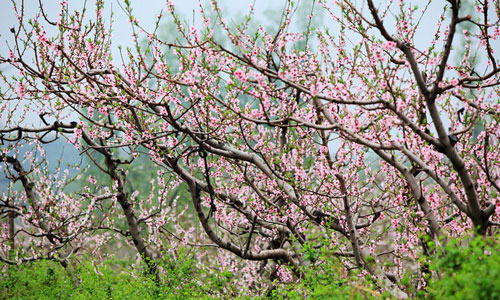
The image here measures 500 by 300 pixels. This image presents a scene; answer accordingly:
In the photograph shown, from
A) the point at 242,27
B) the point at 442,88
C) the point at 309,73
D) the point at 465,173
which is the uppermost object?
the point at 242,27

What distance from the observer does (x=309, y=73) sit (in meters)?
4.47

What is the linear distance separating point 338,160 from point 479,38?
200 cm

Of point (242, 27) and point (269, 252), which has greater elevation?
point (242, 27)

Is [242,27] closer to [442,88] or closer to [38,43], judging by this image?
[442,88]

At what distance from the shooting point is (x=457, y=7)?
121 inches

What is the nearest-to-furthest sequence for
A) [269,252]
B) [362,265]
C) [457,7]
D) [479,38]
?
[457,7] → [479,38] → [362,265] → [269,252]

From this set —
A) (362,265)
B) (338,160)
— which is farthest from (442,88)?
(362,265)

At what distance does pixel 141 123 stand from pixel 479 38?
13.1ft

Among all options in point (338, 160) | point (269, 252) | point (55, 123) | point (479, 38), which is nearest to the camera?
point (479, 38)

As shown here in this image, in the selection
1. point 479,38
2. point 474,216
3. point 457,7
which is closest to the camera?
point 457,7

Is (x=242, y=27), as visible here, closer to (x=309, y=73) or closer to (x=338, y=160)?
(x=309, y=73)

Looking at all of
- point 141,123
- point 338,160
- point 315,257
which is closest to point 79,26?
point 141,123

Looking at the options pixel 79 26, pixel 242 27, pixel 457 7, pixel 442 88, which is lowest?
pixel 442 88

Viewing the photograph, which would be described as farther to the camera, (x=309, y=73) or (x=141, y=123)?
(x=141, y=123)
